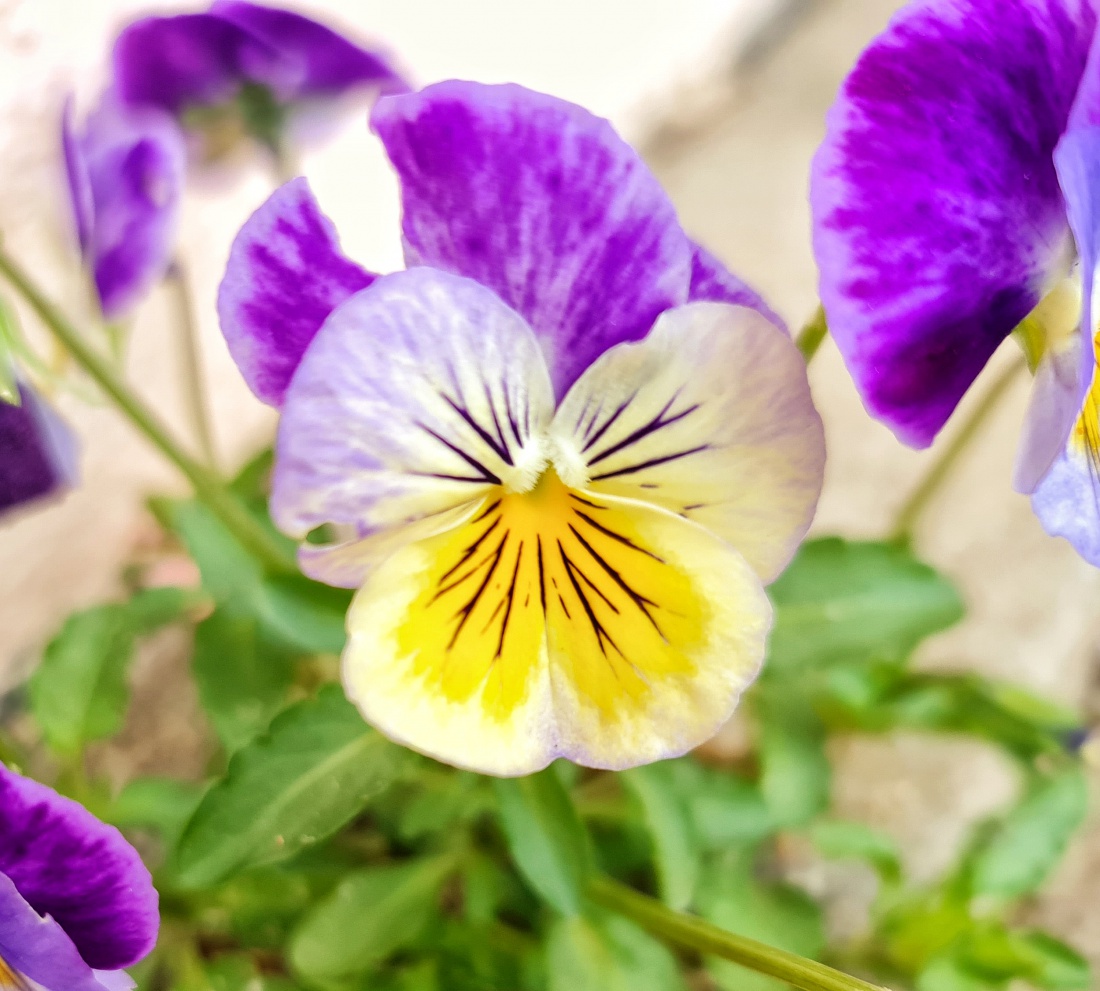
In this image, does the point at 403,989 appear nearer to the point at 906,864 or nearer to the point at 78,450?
the point at 78,450

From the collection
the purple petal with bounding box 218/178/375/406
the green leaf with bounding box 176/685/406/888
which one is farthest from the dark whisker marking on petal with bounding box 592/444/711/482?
the green leaf with bounding box 176/685/406/888

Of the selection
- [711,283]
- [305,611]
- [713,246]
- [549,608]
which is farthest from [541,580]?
[713,246]

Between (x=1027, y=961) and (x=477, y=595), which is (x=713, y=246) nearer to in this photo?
(x=1027, y=961)

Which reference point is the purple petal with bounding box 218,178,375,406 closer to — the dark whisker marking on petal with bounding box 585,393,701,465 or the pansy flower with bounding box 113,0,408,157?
the dark whisker marking on petal with bounding box 585,393,701,465

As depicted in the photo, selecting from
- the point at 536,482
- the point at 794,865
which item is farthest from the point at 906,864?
the point at 536,482

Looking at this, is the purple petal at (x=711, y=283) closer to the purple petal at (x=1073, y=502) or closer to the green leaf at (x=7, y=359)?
the purple petal at (x=1073, y=502)

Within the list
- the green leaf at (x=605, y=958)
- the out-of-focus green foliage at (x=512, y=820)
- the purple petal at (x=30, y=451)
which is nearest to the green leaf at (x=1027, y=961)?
the out-of-focus green foliage at (x=512, y=820)
